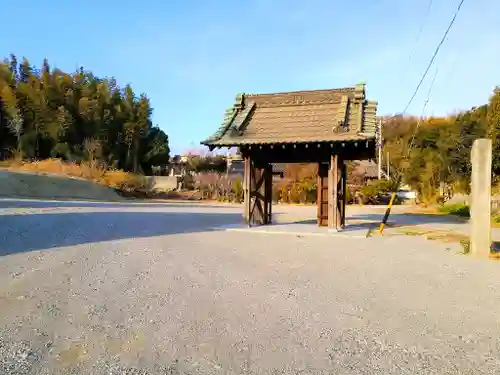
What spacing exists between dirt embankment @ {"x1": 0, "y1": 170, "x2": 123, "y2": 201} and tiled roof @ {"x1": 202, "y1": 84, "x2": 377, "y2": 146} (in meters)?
13.3

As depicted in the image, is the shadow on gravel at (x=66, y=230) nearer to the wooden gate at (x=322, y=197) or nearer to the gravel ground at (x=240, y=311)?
the gravel ground at (x=240, y=311)

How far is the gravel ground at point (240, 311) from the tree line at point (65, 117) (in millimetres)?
24918

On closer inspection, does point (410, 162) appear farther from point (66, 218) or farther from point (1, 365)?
point (1, 365)

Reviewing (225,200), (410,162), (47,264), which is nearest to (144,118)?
(225,200)

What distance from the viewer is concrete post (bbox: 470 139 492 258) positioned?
22.2 ft

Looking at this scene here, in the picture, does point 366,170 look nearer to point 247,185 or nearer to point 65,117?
point 65,117

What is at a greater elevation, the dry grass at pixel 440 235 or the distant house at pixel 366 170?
the distant house at pixel 366 170

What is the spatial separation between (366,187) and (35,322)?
2617 centimetres

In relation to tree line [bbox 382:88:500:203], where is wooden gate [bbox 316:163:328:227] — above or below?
below

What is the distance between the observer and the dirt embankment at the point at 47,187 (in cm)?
2066

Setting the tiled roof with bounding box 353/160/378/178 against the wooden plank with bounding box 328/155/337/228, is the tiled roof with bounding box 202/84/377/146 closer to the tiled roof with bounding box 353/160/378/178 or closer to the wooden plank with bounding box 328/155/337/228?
the wooden plank with bounding box 328/155/337/228

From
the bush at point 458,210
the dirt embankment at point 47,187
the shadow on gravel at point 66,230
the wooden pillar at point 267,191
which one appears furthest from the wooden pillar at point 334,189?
the dirt embankment at point 47,187

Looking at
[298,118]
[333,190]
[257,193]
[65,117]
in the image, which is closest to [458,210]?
[333,190]

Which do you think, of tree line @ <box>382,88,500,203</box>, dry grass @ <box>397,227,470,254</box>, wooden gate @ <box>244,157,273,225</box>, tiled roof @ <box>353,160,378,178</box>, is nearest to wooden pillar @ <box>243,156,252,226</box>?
wooden gate @ <box>244,157,273,225</box>
